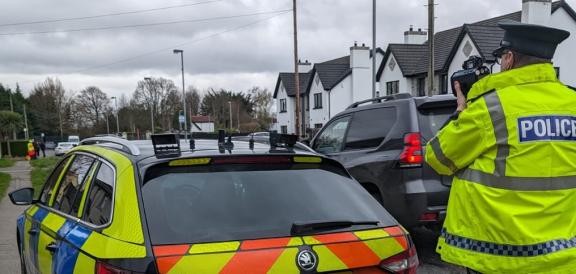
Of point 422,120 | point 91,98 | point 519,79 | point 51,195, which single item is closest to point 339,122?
point 422,120

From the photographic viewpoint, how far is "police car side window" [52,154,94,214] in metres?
3.13

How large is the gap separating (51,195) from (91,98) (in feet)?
291

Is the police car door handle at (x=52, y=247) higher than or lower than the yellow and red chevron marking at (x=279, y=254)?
lower

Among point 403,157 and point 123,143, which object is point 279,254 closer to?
point 123,143

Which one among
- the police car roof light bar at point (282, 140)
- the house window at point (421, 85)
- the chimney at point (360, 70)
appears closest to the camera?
the police car roof light bar at point (282, 140)

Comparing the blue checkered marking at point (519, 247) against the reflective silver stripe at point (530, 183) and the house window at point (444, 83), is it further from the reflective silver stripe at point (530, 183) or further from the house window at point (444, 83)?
the house window at point (444, 83)

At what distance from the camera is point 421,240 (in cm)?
618

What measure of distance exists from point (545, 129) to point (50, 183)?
3.58 m

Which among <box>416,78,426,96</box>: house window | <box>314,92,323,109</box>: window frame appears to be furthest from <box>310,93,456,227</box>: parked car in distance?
<box>314,92,323,109</box>: window frame

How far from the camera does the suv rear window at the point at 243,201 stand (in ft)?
7.33

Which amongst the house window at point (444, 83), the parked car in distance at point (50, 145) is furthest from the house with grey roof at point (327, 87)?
the parked car in distance at point (50, 145)

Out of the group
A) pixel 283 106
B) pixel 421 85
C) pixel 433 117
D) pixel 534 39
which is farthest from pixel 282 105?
pixel 534 39

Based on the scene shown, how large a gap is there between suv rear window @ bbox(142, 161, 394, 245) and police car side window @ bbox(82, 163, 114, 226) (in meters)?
0.26

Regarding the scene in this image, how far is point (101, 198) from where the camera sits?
8.54 ft
